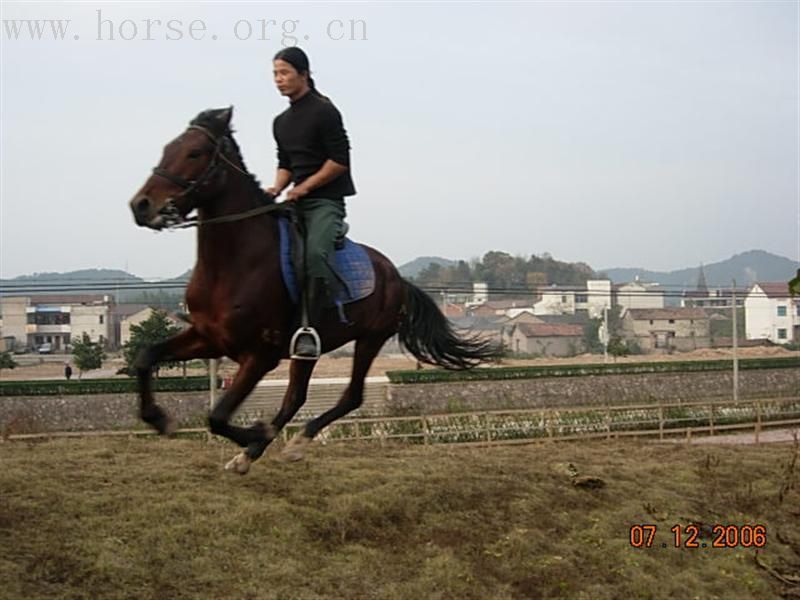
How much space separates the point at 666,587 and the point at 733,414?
19709 mm

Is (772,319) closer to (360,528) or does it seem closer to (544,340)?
(544,340)

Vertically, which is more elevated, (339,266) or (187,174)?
(187,174)

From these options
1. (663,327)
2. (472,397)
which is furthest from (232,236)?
(663,327)

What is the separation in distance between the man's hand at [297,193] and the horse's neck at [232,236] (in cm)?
30

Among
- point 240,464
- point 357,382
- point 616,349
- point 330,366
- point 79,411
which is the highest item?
point 357,382

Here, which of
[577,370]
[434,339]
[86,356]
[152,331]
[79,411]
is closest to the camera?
[434,339]

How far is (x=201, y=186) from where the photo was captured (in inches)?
196

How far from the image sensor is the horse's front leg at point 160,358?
16.8 feet

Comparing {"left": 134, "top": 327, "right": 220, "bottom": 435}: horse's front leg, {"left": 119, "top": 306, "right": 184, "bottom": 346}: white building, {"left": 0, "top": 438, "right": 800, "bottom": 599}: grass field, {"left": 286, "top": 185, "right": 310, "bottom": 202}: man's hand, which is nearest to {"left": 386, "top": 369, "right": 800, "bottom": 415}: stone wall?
{"left": 119, "top": 306, "right": 184, "bottom": 346}: white building

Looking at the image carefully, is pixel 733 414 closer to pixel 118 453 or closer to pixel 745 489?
pixel 745 489

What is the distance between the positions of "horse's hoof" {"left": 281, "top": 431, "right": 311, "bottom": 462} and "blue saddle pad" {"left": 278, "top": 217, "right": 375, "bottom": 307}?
95 cm

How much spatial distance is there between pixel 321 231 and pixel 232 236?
59cm

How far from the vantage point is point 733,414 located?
1016 inches

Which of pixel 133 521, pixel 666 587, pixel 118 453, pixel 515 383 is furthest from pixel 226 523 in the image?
pixel 515 383
